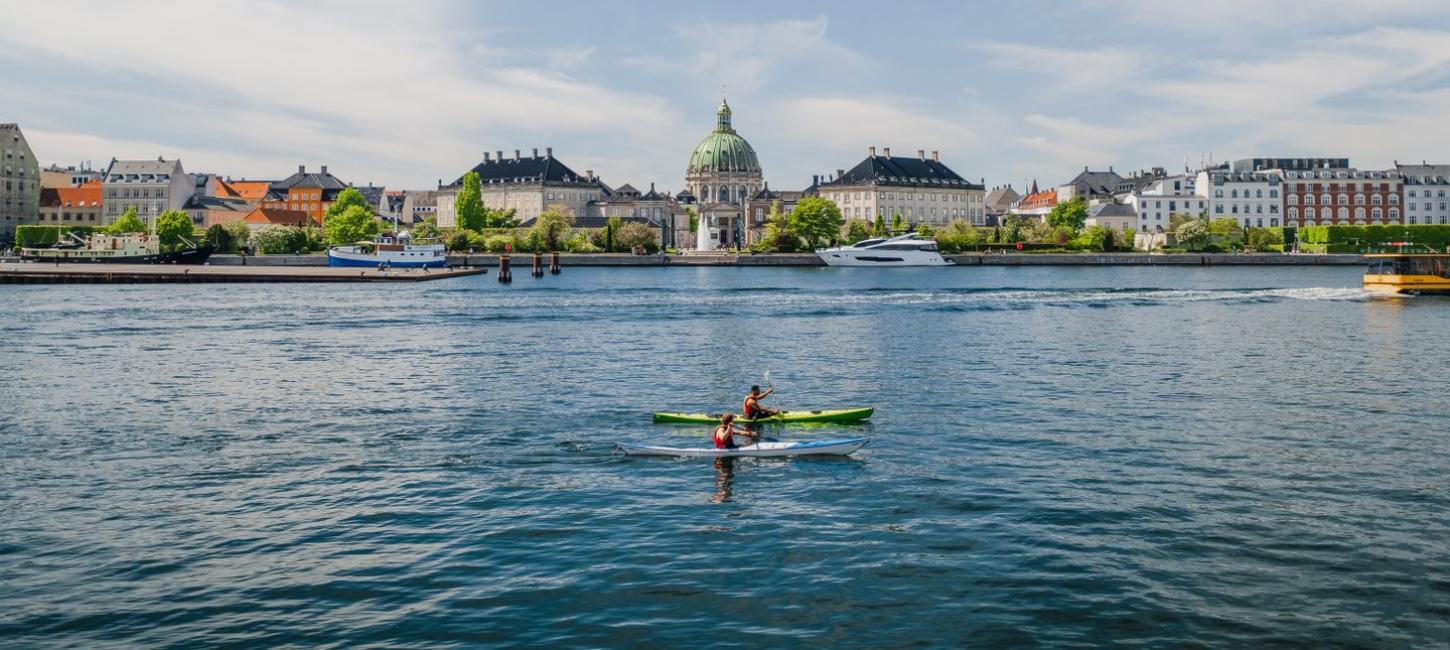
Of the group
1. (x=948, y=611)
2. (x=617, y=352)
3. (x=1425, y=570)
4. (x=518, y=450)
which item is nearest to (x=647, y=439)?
(x=518, y=450)

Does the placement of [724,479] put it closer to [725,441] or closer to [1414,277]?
[725,441]

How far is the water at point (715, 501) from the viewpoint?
1923cm

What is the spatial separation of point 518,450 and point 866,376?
20855mm

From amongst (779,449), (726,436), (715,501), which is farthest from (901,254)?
(715,501)

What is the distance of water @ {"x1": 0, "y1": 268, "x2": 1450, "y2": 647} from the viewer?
19.2m

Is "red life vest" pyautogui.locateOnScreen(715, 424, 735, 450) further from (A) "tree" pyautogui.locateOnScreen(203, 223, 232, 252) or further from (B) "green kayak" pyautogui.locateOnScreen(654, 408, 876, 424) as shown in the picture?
(A) "tree" pyautogui.locateOnScreen(203, 223, 232, 252)

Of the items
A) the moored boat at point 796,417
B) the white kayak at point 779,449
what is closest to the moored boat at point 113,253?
the moored boat at point 796,417

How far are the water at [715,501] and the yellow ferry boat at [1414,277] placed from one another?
51590mm

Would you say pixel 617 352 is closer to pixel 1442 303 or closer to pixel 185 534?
pixel 185 534

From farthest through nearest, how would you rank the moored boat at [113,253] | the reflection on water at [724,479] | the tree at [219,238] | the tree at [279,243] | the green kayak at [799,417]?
the tree at [279,243], the tree at [219,238], the moored boat at [113,253], the green kayak at [799,417], the reflection on water at [724,479]

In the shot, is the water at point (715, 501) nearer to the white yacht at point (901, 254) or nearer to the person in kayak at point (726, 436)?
the person in kayak at point (726, 436)

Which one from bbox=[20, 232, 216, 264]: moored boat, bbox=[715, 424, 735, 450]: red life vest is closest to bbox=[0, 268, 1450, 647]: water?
bbox=[715, 424, 735, 450]: red life vest

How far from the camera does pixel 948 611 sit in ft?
63.8

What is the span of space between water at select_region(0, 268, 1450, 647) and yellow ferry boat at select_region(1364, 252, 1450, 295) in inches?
2031
